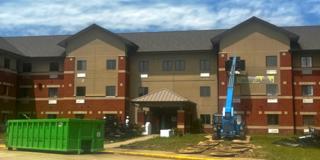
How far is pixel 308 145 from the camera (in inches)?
1316

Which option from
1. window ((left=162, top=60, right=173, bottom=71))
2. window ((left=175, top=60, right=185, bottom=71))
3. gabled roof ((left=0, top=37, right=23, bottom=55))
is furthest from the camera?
gabled roof ((left=0, top=37, right=23, bottom=55))

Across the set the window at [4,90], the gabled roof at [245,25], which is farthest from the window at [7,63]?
the gabled roof at [245,25]

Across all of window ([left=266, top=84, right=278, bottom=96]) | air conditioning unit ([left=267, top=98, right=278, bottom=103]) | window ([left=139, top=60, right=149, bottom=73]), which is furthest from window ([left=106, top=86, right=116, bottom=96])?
air conditioning unit ([left=267, top=98, right=278, bottom=103])

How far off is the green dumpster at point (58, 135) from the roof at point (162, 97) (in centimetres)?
1891

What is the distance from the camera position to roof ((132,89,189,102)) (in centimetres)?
4815

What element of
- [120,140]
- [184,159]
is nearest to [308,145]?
[184,159]

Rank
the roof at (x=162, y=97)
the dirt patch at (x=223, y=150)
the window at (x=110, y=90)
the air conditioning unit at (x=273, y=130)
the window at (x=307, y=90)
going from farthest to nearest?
the window at (x=110, y=90)
the window at (x=307, y=90)
the roof at (x=162, y=97)
the air conditioning unit at (x=273, y=130)
the dirt patch at (x=223, y=150)

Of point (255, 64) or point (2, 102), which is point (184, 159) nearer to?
point (255, 64)

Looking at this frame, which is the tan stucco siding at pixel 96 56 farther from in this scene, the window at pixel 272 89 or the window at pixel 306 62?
the window at pixel 306 62

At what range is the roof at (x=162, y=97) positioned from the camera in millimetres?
48147

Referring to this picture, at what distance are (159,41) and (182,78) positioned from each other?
555cm

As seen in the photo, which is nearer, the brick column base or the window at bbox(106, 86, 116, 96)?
the brick column base

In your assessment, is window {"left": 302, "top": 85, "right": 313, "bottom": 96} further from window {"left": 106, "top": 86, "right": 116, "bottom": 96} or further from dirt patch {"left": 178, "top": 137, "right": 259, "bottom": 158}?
window {"left": 106, "top": 86, "right": 116, "bottom": 96}

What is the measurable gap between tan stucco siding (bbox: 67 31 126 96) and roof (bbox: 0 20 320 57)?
1908mm
